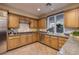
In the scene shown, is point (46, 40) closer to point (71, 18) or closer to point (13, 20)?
point (71, 18)

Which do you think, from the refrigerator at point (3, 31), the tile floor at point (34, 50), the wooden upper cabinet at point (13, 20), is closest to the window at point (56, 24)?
the tile floor at point (34, 50)

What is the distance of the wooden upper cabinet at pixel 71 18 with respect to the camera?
155 centimetres

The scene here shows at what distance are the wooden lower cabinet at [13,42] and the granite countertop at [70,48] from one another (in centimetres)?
91

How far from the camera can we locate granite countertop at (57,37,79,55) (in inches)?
56.9

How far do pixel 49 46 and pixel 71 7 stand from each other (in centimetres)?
89

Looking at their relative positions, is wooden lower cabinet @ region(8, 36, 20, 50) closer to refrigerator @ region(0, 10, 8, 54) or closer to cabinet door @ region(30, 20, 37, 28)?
refrigerator @ region(0, 10, 8, 54)

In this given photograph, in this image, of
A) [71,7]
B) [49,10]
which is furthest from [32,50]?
[71,7]

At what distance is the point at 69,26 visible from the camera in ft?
5.48

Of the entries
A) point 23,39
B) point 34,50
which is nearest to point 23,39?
point 23,39

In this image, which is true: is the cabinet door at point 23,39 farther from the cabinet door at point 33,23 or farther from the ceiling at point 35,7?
the ceiling at point 35,7

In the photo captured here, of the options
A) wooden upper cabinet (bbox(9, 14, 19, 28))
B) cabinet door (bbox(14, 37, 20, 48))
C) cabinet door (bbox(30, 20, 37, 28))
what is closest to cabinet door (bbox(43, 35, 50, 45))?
cabinet door (bbox(30, 20, 37, 28))

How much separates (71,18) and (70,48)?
573 mm

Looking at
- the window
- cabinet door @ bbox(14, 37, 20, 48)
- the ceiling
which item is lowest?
cabinet door @ bbox(14, 37, 20, 48)
